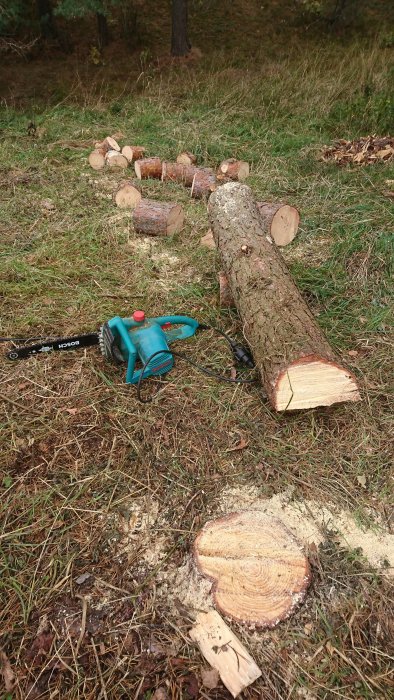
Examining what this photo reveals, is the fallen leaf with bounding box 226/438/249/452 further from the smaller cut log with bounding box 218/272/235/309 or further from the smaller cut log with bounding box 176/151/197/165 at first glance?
the smaller cut log with bounding box 176/151/197/165

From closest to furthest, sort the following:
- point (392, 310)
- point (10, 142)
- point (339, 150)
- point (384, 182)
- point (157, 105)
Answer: point (392, 310) < point (384, 182) < point (339, 150) < point (10, 142) < point (157, 105)

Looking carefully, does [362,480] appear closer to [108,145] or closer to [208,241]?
[208,241]

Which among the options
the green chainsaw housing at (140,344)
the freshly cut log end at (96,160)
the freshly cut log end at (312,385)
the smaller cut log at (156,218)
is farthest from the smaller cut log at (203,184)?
the freshly cut log end at (312,385)

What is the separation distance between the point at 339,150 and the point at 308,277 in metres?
2.64

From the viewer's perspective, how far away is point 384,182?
4.84m

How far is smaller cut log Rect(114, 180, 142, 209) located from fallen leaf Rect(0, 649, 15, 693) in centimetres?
→ 385

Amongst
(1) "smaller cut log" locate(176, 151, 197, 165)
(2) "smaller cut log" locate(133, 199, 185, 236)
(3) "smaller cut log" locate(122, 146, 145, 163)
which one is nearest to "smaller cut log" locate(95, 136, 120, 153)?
(3) "smaller cut log" locate(122, 146, 145, 163)

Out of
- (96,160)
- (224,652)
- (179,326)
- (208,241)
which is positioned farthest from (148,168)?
(224,652)

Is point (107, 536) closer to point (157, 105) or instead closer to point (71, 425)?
point (71, 425)

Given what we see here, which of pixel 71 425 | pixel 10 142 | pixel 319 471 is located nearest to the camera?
pixel 319 471

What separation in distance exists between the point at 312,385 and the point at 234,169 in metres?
3.56

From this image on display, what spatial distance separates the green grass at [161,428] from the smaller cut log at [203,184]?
12cm

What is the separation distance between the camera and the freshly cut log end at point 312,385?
2418 mm

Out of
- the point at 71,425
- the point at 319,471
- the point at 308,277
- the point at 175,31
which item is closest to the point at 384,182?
the point at 308,277
